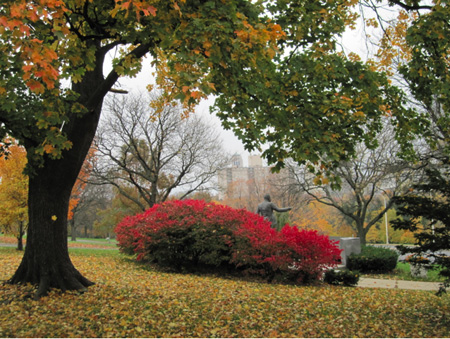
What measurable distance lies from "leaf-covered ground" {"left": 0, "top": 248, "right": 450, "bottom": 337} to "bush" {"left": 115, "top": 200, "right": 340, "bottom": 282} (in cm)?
164

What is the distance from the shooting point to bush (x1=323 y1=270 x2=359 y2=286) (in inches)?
362

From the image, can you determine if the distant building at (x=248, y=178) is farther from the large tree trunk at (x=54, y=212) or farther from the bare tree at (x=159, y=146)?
the large tree trunk at (x=54, y=212)

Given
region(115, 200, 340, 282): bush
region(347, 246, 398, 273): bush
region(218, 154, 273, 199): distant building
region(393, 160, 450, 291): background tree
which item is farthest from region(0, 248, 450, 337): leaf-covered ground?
region(218, 154, 273, 199): distant building

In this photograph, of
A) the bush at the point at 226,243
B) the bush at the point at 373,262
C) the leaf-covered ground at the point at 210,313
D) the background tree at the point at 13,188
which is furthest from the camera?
the background tree at the point at 13,188

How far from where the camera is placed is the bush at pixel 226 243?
903cm

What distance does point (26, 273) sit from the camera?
6.14m

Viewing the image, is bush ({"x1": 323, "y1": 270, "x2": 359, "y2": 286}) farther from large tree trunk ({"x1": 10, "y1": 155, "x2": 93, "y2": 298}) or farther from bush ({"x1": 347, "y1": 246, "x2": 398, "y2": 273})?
large tree trunk ({"x1": 10, "y1": 155, "x2": 93, "y2": 298})

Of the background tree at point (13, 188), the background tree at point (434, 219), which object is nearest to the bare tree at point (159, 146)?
the background tree at point (13, 188)

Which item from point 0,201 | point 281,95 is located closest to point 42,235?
point 281,95

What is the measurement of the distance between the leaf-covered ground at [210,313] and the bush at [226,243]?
1644 mm

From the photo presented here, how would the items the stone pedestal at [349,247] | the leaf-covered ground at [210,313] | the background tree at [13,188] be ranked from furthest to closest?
1. the stone pedestal at [349,247]
2. the background tree at [13,188]
3. the leaf-covered ground at [210,313]

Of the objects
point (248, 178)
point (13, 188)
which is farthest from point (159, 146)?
point (248, 178)

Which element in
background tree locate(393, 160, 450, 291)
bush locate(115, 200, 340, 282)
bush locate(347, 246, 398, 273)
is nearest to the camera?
background tree locate(393, 160, 450, 291)

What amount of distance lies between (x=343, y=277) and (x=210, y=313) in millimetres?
5067
